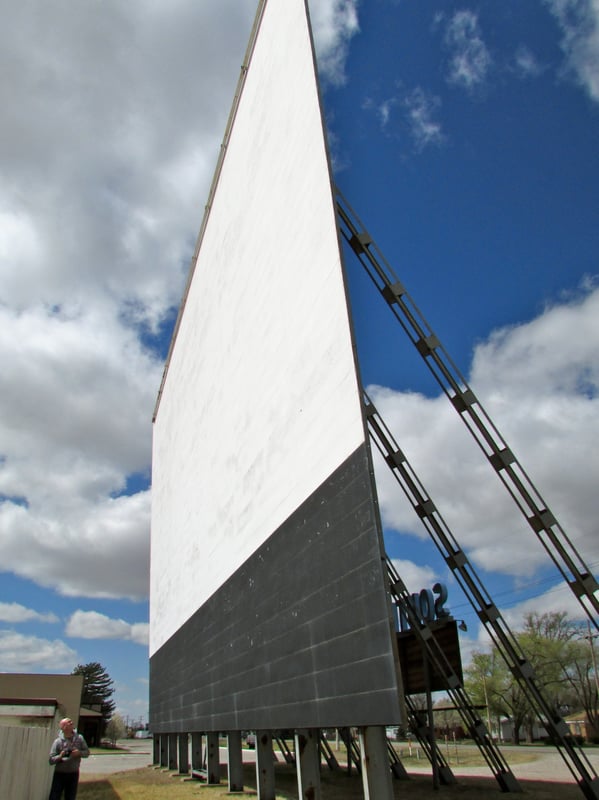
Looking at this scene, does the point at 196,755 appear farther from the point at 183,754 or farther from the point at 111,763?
the point at 111,763

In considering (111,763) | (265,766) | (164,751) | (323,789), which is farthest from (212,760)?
(111,763)

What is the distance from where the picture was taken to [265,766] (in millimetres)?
10461

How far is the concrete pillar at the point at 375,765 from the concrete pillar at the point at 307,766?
213 centimetres

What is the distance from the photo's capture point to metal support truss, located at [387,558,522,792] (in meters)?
11.3

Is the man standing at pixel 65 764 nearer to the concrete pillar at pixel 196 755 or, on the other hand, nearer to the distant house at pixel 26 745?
the distant house at pixel 26 745

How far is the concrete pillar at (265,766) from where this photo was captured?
33.7 feet

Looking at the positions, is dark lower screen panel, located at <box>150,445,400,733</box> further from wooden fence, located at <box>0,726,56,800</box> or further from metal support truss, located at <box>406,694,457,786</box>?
metal support truss, located at <box>406,694,457,786</box>

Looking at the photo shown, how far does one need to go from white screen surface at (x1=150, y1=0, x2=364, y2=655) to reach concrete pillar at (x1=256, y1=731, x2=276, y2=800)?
301 centimetres

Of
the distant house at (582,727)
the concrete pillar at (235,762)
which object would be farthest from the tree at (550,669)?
the concrete pillar at (235,762)

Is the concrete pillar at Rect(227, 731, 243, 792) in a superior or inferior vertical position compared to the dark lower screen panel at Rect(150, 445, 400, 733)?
inferior

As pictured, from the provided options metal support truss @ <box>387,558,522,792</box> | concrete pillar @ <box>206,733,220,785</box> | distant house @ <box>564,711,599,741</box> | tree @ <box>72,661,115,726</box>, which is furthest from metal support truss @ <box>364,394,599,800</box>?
tree @ <box>72,661,115,726</box>

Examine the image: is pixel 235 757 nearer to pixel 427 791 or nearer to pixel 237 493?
pixel 427 791

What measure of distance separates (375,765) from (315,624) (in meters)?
1.63

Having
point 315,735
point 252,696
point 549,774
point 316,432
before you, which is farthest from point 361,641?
point 549,774
